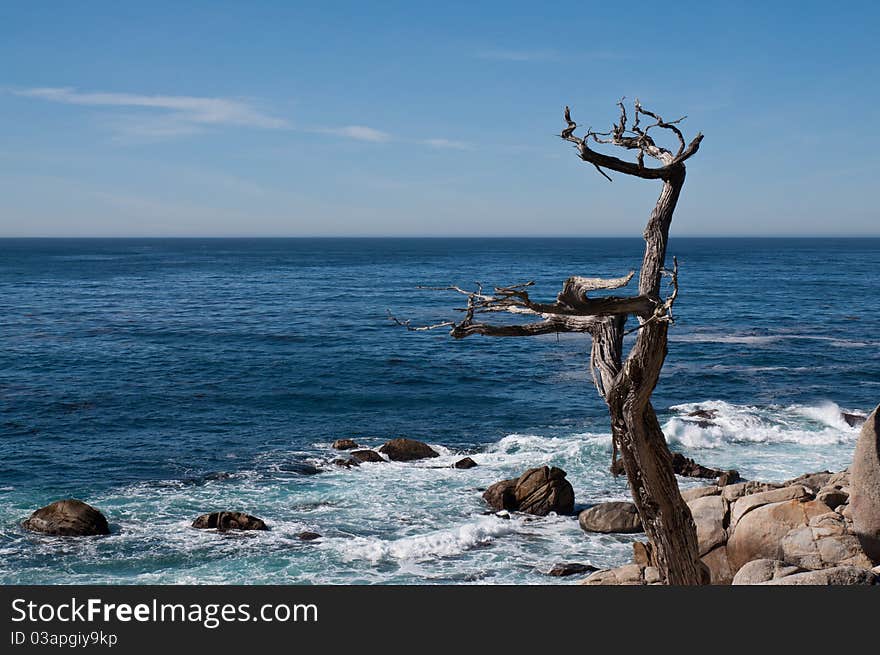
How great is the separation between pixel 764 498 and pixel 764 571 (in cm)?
→ 417

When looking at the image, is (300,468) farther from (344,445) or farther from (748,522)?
(748,522)

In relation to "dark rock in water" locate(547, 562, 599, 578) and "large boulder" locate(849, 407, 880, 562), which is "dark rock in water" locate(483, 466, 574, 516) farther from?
"large boulder" locate(849, 407, 880, 562)

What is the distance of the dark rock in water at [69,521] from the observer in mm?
23672

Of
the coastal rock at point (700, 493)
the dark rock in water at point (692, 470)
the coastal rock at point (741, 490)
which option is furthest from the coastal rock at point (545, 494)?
the coastal rock at point (741, 490)

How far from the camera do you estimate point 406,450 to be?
31500 millimetres

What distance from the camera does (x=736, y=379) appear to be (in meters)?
45.6

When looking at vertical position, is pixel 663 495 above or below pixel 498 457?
above

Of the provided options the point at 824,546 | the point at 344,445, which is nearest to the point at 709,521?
the point at 824,546

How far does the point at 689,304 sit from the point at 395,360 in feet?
135

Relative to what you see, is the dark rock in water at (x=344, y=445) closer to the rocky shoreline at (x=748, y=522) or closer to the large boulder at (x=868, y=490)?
the rocky shoreline at (x=748, y=522)

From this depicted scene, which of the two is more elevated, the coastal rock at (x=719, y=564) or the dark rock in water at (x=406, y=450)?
the coastal rock at (x=719, y=564)

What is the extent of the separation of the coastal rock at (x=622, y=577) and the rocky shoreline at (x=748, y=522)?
0.09ft
